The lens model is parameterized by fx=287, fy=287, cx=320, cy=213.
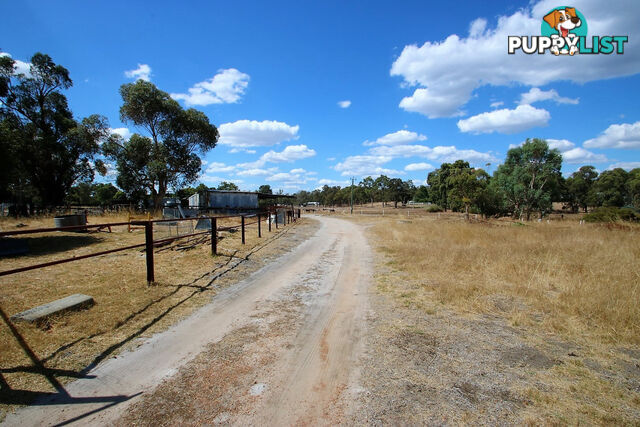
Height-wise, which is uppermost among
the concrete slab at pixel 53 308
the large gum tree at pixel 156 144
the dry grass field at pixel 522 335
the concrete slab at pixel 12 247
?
the large gum tree at pixel 156 144

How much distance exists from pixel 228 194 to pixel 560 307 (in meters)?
35.5

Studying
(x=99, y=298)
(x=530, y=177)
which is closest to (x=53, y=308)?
(x=99, y=298)

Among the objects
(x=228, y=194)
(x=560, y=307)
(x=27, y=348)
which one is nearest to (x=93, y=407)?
(x=27, y=348)

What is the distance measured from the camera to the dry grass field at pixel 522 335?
106 inches

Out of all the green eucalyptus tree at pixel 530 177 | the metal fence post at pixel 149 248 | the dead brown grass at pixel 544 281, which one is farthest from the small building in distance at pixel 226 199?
the green eucalyptus tree at pixel 530 177

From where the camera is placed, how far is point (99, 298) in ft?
16.9

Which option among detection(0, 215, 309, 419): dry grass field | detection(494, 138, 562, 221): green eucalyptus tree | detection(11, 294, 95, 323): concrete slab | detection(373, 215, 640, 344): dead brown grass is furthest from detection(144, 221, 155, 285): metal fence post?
detection(494, 138, 562, 221): green eucalyptus tree

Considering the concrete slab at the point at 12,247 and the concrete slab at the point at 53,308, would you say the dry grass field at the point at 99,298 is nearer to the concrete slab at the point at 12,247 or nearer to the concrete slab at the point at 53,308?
the concrete slab at the point at 53,308

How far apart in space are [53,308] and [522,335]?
22.9 feet

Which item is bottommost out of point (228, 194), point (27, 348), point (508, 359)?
point (508, 359)

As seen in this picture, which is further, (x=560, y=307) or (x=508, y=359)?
(x=560, y=307)

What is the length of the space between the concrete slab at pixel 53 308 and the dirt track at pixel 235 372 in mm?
1684

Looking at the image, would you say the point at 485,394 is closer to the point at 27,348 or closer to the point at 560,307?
the point at 560,307

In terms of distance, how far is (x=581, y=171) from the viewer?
3125 inches
